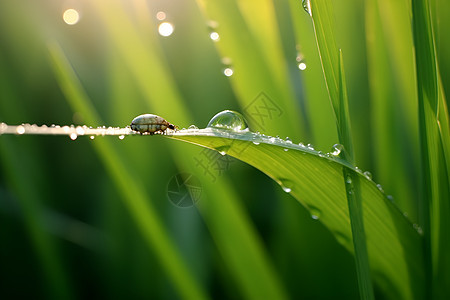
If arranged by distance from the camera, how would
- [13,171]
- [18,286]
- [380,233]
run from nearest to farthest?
1. [380,233]
2. [13,171]
3. [18,286]

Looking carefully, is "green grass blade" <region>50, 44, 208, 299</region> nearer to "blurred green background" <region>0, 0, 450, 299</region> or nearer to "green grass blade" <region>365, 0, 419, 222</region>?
"blurred green background" <region>0, 0, 450, 299</region>

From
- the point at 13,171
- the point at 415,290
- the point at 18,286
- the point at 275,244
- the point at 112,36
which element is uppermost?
the point at 112,36

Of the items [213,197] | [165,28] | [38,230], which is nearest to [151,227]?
[213,197]

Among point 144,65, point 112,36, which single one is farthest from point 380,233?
point 112,36

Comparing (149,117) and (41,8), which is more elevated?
(41,8)

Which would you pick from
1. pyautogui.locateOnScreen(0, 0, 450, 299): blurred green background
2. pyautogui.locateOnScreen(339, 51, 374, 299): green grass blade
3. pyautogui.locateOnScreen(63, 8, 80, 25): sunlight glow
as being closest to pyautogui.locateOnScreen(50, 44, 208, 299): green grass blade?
pyautogui.locateOnScreen(0, 0, 450, 299): blurred green background

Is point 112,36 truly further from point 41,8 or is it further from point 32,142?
point 41,8

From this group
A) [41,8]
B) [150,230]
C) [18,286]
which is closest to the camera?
[150,230]
